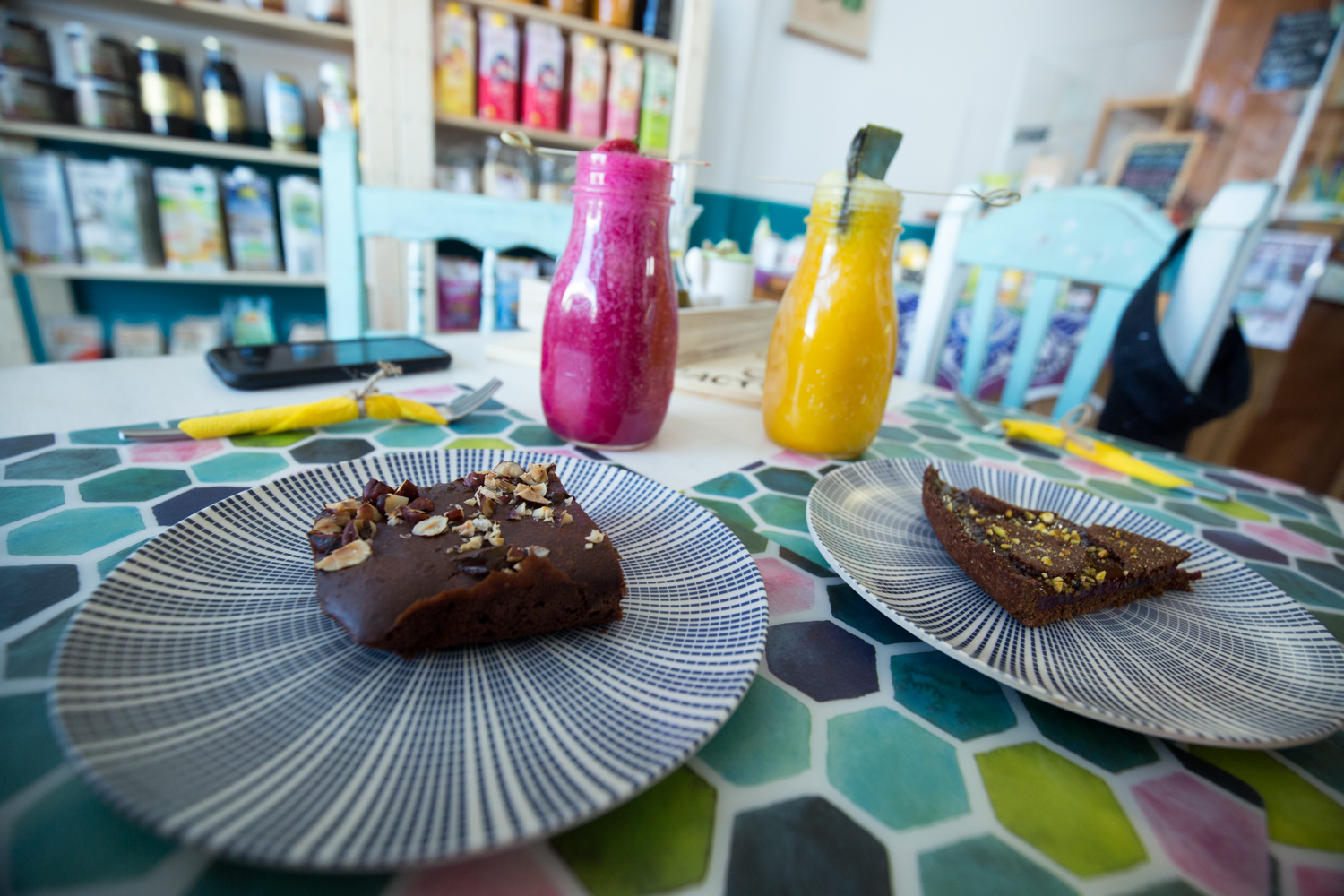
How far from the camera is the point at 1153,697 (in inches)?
13.6

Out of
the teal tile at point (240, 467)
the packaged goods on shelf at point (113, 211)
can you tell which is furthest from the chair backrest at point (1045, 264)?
the packaged goods on shelf at point (113, 211)

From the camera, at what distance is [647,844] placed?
0.26 metres

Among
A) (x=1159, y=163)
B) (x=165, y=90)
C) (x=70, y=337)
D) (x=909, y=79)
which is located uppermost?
(x=909, y=79)

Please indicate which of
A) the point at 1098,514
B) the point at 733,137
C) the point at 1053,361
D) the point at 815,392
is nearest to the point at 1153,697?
the point at 1098,514

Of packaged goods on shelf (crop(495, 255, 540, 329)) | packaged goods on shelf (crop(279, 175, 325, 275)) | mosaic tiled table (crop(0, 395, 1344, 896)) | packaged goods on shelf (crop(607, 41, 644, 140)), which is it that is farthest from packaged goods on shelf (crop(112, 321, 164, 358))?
mosaic tiled table (crop(0, 395, 1344, 896))

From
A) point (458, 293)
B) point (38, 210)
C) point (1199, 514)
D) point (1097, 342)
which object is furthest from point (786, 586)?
point (38, 210)

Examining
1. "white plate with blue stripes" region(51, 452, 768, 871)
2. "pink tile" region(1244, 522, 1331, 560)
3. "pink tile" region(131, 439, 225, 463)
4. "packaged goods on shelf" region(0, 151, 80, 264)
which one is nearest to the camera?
"white plate with blue stripes" region(51, 452, 768, 871)

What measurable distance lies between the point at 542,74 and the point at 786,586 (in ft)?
7.27

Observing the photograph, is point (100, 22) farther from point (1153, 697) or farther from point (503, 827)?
point (1153, 697)

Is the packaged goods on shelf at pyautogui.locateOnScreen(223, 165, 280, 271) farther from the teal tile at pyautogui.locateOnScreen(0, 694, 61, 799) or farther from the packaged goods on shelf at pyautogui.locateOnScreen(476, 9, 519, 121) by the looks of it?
the teal tile at pyautogui.locateOnScreen(0, 694, 61, 799)

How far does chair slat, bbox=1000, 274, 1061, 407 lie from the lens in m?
1.33

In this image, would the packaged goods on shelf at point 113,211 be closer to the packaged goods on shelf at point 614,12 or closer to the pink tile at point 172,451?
the packaged goods on shelf at point 614,12

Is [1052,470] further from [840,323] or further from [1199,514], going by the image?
[840,323]

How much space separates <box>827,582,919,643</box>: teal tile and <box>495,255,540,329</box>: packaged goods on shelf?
200 cm
